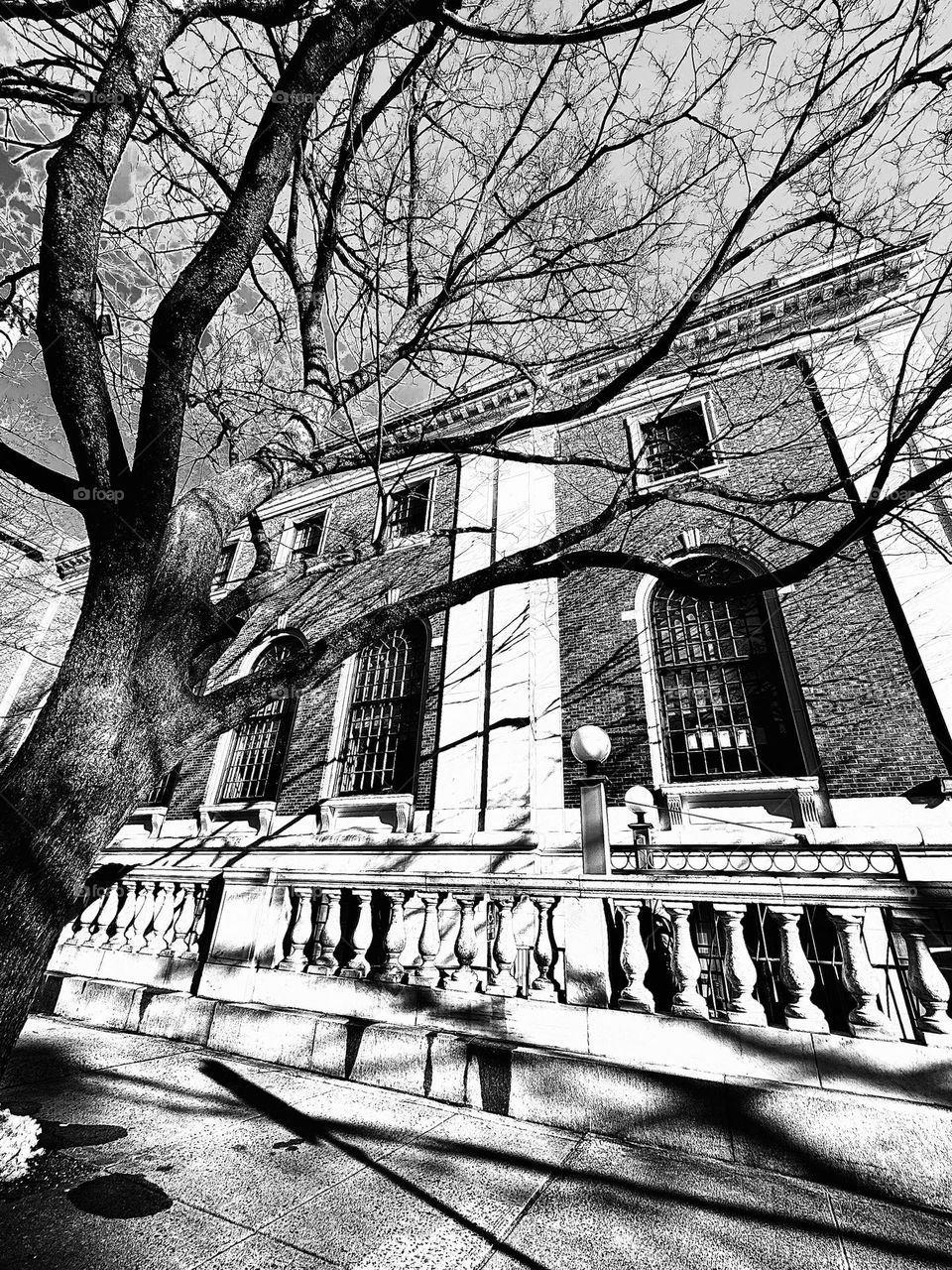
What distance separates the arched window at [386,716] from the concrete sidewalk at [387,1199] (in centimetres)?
767

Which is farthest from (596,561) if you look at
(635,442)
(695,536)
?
(635,442)

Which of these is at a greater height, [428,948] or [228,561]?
[228,561]

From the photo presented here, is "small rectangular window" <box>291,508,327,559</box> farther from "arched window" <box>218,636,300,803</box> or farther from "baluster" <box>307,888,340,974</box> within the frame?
"baluster" <box>307,888,340,974</box>

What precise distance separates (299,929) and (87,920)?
11.9 feet

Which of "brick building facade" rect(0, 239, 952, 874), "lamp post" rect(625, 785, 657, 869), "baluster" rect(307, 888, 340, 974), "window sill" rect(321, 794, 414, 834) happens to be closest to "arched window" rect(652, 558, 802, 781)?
"brick building facade" rect(0, 239, 952, 874)

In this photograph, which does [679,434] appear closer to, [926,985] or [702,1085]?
[926,985]

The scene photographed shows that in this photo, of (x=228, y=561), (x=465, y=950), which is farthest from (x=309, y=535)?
(x=465, y=950)

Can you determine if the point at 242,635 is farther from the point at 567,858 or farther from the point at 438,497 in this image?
the point at 567,858

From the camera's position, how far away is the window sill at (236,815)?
12023 mm

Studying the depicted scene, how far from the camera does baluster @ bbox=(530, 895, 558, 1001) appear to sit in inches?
166

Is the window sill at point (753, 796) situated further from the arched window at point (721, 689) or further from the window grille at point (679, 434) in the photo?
the window grille at point (679, 434)

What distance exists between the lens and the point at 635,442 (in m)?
12.0

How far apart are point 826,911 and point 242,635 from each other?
14742 mm

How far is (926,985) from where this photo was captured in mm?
3322
